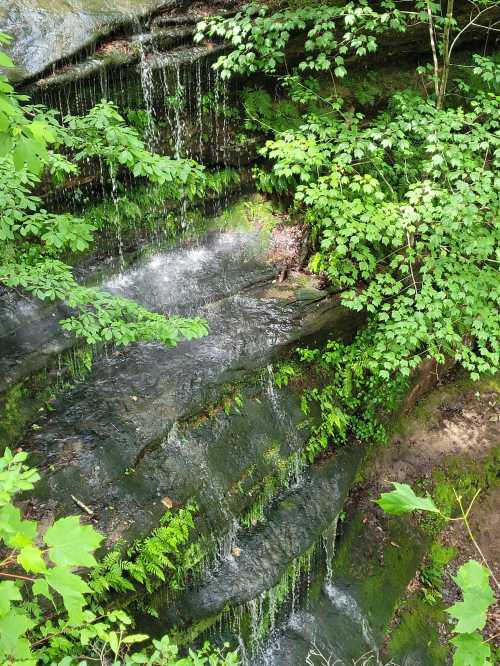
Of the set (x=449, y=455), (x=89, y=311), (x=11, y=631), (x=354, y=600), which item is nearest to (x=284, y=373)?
(x=449, y=455)

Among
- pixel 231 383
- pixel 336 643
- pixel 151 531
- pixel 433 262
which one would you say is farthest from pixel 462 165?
pixel 336 643

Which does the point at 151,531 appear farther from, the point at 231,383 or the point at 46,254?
the point at 46,254

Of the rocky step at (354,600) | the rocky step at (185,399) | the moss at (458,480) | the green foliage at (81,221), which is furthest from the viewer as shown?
the moss at (458,480)

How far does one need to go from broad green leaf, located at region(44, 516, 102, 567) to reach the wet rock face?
244 inches

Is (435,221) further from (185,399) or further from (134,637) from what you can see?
(134,637)

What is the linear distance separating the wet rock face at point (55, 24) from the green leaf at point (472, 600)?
22.3 ft

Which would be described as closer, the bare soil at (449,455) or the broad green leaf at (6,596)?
the broad green leaf at (6,596)

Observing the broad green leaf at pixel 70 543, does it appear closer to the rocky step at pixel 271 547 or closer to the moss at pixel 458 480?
the rocky step at pixel 271 547

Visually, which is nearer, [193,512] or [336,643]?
[193,512]

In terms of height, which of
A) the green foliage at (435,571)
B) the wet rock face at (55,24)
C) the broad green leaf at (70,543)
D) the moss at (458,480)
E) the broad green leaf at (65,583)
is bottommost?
the green foliage at (435,571)

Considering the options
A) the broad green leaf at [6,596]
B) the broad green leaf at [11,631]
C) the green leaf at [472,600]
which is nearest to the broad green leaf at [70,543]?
the broad green leaf at [6,596]

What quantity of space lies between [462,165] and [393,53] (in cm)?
460

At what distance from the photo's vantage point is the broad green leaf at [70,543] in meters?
1.42

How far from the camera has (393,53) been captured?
8633 millimetres
